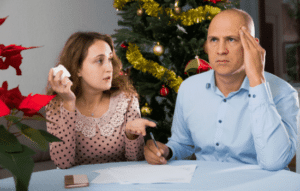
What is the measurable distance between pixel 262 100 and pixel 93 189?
67cm

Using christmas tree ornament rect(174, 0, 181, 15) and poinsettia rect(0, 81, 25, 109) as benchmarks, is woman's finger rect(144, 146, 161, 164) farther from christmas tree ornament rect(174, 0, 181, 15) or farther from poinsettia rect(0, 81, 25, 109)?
christmas tree ornament rect(174, 0, 181, 15)

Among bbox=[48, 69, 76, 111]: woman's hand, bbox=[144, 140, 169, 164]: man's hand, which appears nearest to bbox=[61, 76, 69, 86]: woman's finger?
bbox=[48, 69, 76, 111]: woman's hand

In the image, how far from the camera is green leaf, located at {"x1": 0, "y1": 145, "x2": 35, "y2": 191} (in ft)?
1.35

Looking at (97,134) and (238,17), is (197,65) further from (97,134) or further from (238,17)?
(97,134)

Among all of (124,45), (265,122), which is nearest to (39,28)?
(124,45)

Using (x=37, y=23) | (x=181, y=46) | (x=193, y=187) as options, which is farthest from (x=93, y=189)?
(x=37, y=23)

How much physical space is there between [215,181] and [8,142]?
1.87 ft

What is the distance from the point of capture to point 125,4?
6.86 ft

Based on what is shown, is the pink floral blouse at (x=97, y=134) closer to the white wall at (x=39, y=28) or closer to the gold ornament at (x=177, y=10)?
the gold ornament at (x=177, y=10)

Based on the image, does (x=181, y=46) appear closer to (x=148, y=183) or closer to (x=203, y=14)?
(x=203, y=14)

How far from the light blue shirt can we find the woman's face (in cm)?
38

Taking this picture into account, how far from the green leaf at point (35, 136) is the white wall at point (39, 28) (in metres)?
2.58

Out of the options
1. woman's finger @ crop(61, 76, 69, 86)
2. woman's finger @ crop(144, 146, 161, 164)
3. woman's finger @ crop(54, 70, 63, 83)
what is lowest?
woman's finger @ crop(144, 146, 161, 164)

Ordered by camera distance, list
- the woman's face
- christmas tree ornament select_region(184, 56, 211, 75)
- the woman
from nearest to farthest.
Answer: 1. the woman
2. the woman's face
3. christmas tree ornament select_region(184, 56, 211, 75)
